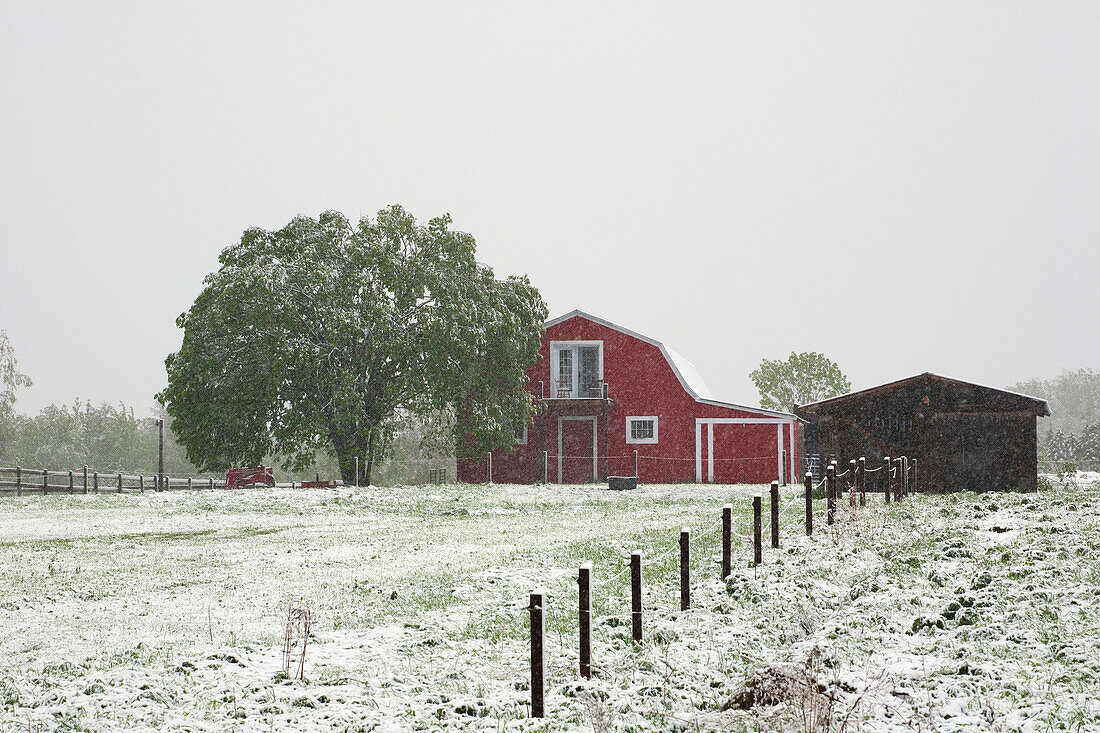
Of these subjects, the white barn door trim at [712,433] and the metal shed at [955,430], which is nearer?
the metal shed at [955,430]

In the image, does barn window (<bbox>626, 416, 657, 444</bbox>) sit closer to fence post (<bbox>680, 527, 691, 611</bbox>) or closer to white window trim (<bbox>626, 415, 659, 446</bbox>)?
white window trim (<bbox>626, 415, 659, 446</bbox>)

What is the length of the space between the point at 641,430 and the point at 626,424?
2.32 feet

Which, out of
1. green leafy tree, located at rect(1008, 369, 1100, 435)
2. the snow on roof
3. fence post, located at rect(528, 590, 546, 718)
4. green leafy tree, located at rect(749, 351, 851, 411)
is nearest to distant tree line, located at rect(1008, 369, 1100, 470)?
green leafy tree, located at rect(1008, 369, 1100, 435)

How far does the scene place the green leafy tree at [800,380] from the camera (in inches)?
2756

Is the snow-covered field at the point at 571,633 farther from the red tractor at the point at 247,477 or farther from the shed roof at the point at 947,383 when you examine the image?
the red tractor at the point at 247,477

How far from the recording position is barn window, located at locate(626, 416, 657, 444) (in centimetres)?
4188

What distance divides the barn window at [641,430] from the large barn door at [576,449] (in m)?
1.57

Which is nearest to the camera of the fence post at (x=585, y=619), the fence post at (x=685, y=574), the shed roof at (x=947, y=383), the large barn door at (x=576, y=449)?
the fence post at (x=585, y=619)

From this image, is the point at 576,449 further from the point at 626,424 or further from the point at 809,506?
the point at 809,506

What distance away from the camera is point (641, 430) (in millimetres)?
42062

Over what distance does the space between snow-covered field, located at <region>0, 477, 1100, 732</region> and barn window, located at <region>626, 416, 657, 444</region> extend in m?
24.1

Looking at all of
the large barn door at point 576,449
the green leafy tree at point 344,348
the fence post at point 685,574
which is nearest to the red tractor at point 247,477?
the green leafy tree at point 344,348

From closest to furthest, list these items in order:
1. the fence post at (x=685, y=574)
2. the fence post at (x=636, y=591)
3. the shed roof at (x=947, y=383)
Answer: the fence post at (x=636, y=591) < the fence post at (x=685, y=574) < the shed roof at (x=947, y=383)

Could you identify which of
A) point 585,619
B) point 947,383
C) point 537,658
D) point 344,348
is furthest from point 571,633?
point 344,348
